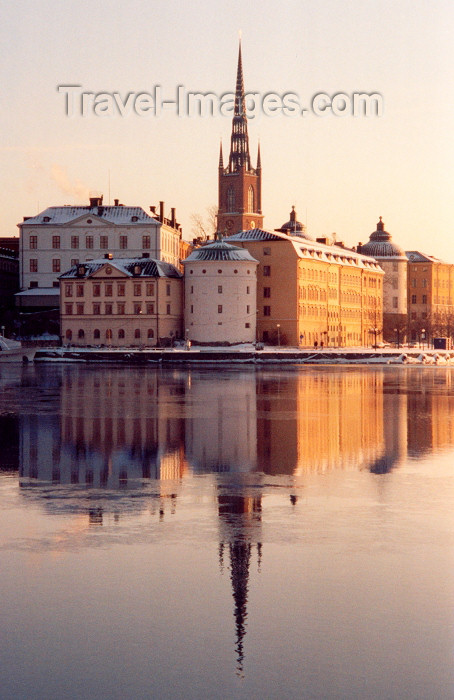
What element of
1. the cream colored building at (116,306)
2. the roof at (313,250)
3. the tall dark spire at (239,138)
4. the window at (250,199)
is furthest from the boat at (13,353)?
the tall dark spire at (239,138)

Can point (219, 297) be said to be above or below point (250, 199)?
below

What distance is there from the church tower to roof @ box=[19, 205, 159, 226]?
46729mm

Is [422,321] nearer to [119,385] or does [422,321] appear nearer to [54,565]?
[119,385]

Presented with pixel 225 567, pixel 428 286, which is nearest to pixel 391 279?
pixel 428 286

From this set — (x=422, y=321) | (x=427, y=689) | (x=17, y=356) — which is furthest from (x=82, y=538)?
(x=422, y=321)

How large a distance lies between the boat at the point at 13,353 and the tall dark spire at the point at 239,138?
86.8 m

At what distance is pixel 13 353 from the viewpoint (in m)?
89.9

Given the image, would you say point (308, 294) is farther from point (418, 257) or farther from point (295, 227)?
point (418, 257)

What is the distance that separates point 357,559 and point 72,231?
354ft

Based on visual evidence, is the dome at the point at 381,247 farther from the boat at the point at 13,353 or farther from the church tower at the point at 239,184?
the boat at the point at 13,353

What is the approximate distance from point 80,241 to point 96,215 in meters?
3.15

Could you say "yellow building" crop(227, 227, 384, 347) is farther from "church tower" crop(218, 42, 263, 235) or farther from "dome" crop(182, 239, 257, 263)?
"church tower" crop(218, 42, 263, 235)

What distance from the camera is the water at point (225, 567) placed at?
8633 millimetres

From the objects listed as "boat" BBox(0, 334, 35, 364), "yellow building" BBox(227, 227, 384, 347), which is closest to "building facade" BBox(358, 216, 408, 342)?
"yellow building" BBox(227, 227, 384, 347)
